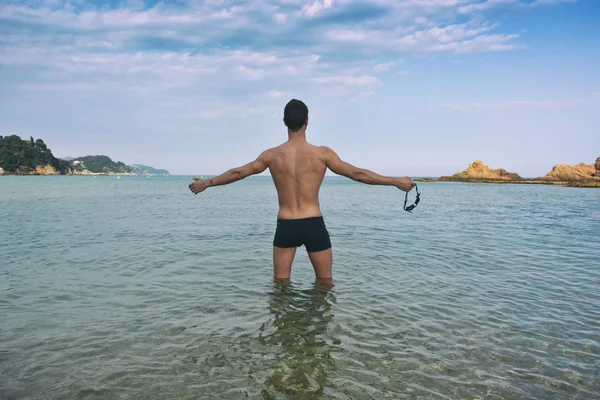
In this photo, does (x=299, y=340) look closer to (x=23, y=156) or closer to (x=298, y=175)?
(x=298, y=175)

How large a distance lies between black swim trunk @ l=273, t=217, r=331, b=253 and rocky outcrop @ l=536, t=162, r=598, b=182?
4704 inches

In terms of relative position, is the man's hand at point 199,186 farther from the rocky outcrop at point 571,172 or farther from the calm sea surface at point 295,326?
the rocky outcrop at point 571,172

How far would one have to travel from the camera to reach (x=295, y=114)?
566cm

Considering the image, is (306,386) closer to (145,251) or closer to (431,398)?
(431,398)

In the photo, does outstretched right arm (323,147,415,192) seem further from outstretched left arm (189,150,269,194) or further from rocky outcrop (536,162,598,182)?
rocky outcrop (536,162,598,182)

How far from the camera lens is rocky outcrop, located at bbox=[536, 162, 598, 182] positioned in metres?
104

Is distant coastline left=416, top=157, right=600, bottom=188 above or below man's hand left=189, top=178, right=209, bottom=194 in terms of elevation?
above

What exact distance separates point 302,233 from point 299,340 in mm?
1735

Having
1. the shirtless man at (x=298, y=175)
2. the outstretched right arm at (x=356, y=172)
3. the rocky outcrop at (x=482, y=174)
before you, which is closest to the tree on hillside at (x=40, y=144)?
the rocky outcrop at (x=482, y=174)

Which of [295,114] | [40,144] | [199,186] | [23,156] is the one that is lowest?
[199,186]

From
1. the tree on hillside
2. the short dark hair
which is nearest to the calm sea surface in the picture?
the short dark hair

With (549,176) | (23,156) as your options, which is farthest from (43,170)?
(549,176)

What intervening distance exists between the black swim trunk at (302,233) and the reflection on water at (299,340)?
0.95m

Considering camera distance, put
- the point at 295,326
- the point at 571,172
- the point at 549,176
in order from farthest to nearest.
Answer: the point at 549,176
the point at 571,172
the point at 295,326
